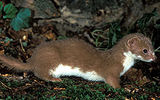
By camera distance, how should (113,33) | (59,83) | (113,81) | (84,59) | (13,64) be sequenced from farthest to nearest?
(113,33), (84,59), (113,81), (13,64), (59,83)

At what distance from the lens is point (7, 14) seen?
5645 mm

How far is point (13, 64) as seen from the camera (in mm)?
4195

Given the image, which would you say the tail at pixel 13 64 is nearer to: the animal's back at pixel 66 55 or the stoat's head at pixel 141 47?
the animal's back at pixel 66 55

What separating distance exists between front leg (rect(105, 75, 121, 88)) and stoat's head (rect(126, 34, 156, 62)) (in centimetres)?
67

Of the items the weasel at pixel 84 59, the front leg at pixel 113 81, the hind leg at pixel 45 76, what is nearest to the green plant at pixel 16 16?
the weasel at pixel 84 59

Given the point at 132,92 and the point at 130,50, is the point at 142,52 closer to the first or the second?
the point at 130,50

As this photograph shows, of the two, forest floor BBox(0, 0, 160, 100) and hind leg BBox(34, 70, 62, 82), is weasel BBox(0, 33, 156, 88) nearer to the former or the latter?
hind leg BBox(34, 70, 62, 82)

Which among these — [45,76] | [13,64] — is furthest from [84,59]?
[13,64]

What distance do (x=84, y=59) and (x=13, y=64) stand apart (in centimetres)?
142

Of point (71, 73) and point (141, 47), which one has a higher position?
point (141, 47)

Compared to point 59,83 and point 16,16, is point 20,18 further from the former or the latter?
point 59,83

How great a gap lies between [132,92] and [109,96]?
0.56 metres

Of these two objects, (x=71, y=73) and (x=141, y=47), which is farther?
(x=71, y=73)

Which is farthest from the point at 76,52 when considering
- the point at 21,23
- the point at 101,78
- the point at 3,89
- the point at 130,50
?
the point at 21,23
